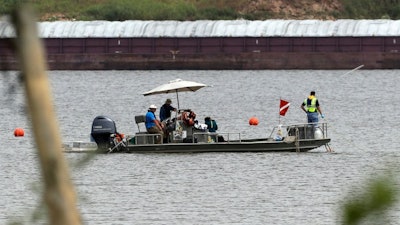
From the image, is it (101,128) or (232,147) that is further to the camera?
(232,147)

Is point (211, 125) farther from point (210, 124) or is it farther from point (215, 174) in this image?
point (215, 174)

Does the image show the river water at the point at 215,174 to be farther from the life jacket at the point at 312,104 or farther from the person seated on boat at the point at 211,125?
the life jacket at the point at 312,104

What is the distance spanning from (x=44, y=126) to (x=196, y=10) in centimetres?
11931

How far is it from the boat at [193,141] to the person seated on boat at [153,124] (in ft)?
0.43

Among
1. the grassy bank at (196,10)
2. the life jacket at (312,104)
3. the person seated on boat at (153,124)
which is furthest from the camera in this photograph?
the grassy bank at (196,10)

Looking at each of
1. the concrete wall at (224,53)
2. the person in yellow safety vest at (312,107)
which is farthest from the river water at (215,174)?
the concrete wall at (224,53)

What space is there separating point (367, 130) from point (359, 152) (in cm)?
1134

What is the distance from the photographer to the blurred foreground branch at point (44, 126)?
16.1 feet

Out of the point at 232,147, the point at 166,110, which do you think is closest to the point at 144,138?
the point at 166,110

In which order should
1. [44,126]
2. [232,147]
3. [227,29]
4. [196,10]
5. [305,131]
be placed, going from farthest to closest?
[196,10]
[227,29]
[232,147]
[305,131]
[44,126]

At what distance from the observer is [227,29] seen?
103750mm

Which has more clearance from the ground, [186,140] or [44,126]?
[44,126]

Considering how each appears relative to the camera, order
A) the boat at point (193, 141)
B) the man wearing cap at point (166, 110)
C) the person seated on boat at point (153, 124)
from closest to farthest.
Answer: the person seated on boat at point (153, 124) → the man wearing cap at point (166, 110) → the boat at point (193, 141)

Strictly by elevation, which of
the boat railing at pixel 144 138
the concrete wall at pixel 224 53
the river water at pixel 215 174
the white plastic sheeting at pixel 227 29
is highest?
the white plastic sheeting at pixel 227 29
